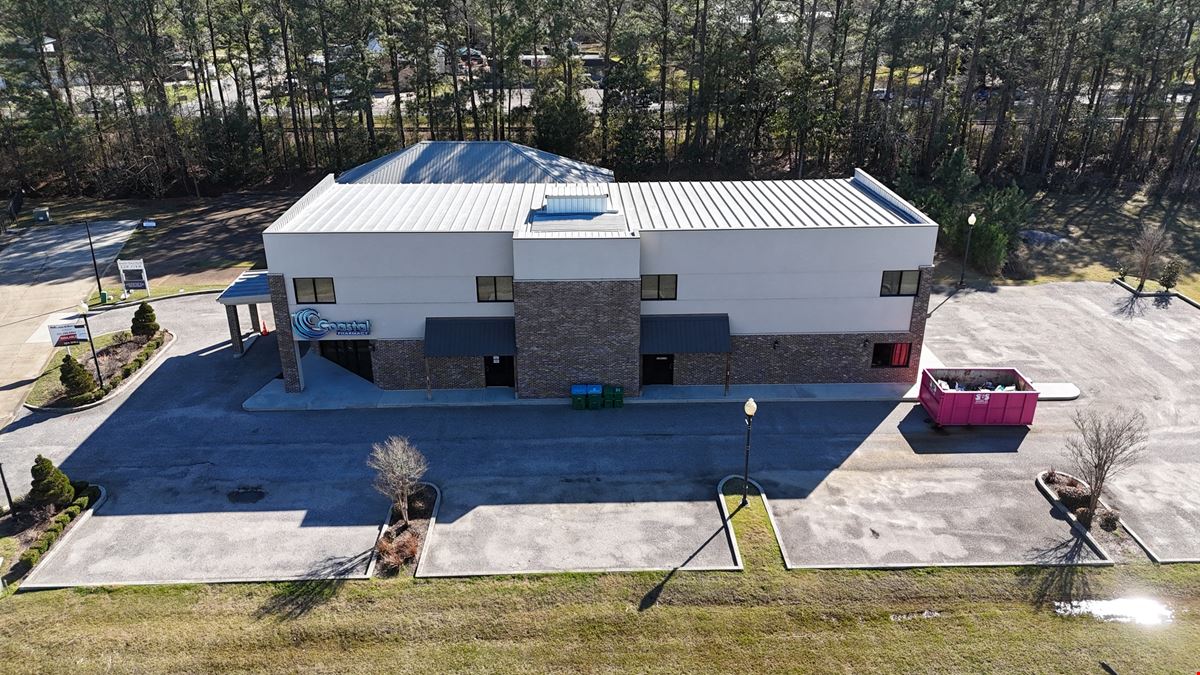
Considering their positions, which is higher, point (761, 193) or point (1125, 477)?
point (761, 193)

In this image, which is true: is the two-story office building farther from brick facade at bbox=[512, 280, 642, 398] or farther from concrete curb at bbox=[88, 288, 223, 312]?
concrete curb at bbox=[88, 288, 223, 312]

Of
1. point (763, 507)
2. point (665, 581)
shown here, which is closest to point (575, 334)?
point (763, 507)

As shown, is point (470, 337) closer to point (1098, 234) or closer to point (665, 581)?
point (665, 581)

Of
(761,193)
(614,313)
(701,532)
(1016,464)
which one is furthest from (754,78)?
(701,532)

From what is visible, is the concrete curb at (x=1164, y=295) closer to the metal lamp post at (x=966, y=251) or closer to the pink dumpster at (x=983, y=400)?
the metal lamp post at (x=966, y=251)

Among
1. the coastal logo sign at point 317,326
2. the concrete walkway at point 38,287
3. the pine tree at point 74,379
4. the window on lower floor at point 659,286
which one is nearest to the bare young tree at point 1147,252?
the window on lower floor at point 659,286

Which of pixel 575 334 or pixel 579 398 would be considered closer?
pixel 575 334

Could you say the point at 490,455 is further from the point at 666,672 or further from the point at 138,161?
the point at 138,161
